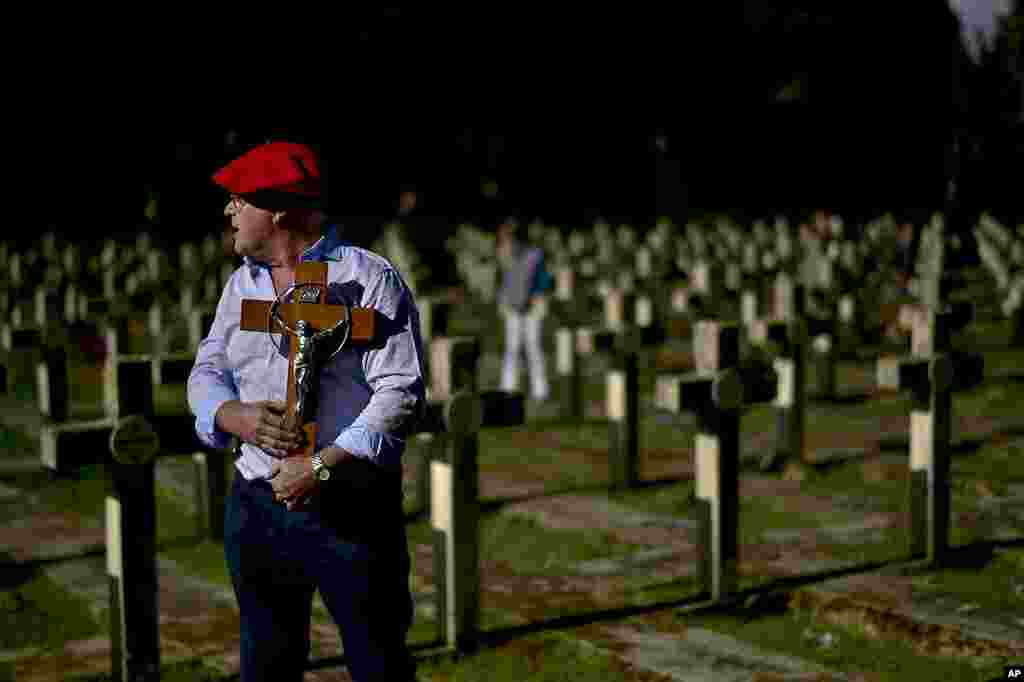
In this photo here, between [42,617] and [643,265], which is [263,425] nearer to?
[42,617]

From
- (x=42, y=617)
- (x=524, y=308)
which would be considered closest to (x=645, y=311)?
(x=524, y=308)

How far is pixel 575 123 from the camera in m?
45.0

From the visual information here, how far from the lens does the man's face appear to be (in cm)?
347

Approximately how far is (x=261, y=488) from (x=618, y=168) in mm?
44343

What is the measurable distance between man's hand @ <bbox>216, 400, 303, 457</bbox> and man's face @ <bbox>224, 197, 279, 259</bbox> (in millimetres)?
368

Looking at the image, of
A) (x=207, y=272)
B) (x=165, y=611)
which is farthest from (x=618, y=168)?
(x=165, y=611)

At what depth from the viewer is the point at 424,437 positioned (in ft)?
26.3

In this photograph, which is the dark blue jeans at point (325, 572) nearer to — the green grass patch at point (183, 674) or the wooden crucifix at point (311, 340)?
the wooden crucifix at point (311, 340)

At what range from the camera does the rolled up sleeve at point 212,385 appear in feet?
11.6

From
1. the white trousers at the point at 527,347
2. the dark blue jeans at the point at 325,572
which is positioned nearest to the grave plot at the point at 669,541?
the white trousers at the point at 527,347

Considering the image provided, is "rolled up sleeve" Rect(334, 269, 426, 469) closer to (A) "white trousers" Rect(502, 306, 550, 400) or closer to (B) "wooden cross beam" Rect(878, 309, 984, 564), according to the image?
(B) "wooden cross beam" Rect(878, 309, 984, 564)

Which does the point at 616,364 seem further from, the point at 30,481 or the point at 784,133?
the point at 784,133

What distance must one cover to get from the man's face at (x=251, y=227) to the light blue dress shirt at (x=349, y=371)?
6 centimetres

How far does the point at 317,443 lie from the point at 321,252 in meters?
0.47
